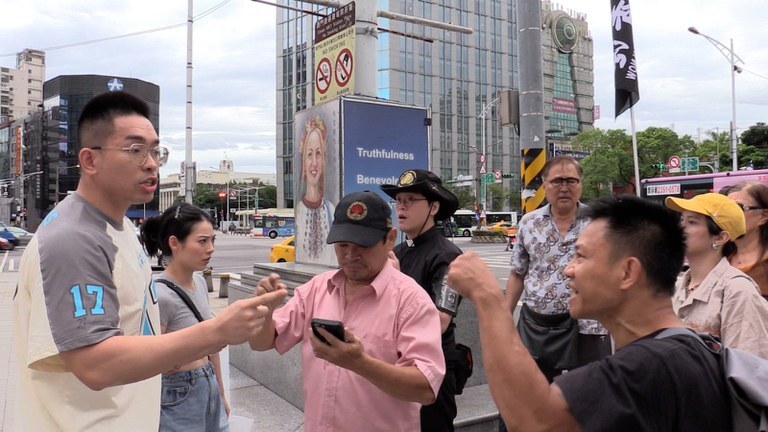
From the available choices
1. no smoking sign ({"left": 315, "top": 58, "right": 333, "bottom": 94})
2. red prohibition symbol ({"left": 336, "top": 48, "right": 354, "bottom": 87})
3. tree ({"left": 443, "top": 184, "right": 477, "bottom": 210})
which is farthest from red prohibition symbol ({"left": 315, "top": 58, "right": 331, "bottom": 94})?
tree ({"left": 443, "top": 184, "right": 477, "bottom": 210})

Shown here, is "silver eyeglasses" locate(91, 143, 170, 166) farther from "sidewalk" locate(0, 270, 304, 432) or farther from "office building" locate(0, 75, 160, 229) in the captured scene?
"office building" locate(0, 75, 160, 229)

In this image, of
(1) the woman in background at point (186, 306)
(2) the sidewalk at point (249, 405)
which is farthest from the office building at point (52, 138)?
(1) the woman in background at point (186, 306)

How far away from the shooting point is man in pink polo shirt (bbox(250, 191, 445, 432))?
77.7 inches

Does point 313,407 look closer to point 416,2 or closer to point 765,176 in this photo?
point 765,176

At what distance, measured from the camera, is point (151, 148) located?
6.14 ft

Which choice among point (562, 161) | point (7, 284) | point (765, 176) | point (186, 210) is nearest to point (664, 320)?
point (562, 161)

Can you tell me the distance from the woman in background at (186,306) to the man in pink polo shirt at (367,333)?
723mm

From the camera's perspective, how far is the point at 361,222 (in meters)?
2.23

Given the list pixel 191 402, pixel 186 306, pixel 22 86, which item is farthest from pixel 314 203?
pixel 22 86

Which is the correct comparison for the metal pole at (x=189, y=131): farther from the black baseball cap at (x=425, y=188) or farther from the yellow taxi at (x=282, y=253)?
the black baseball cap at (x=425, y=188)

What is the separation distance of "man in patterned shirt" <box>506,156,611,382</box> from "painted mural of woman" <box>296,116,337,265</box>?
2369mm

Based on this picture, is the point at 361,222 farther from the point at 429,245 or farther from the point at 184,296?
the point at 184,296

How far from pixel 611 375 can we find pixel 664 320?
31cm

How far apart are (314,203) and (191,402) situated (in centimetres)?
339
